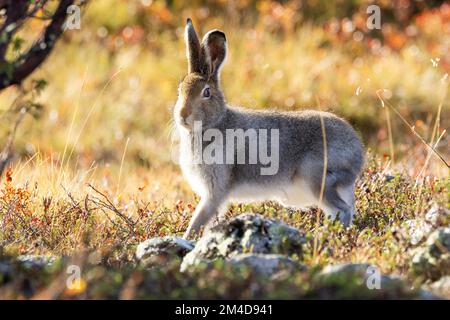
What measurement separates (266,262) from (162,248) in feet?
3.35

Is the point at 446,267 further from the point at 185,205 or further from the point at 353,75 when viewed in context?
the point at 353,75

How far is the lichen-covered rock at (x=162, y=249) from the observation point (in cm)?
595

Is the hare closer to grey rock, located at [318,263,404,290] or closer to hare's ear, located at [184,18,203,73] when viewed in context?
hare's ear, located at [184,18,203,73]

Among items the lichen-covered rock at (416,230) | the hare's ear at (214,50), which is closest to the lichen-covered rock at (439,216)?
the lichen-covered rock at (416,230)

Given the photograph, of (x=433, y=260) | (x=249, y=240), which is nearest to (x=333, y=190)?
(x=249, y=240)

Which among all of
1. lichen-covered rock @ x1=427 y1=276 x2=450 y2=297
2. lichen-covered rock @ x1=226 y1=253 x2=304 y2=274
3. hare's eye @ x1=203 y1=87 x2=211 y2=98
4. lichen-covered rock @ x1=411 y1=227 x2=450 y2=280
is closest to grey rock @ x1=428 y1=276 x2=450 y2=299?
lichen-covered rock @ x1=427 y1=276 x2=450 y2=297

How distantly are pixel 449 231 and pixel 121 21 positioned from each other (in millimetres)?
11850

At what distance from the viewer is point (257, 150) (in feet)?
23.9

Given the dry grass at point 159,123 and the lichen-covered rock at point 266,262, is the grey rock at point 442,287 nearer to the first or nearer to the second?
the lichen-covered rock at point 266,262

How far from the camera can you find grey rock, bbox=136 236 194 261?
5.96 metres

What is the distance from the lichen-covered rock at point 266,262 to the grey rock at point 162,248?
745 mm

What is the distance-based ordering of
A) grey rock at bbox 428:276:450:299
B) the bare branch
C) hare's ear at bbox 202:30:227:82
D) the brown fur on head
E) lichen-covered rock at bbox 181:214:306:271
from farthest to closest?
the bare branch
hare's ear at bbox 202:30:227:82
the brown fur on head
lichen-covered rock at bbox 181:214:306:271
grey rock at bbox 428:276:450:299

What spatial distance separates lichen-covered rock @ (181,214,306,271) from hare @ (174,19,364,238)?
1085 mm

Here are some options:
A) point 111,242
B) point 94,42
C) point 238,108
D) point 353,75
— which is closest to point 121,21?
point 94,42
